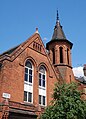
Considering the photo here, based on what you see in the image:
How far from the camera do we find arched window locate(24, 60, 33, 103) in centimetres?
2848

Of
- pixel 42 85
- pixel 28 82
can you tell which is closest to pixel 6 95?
pixel 28 82

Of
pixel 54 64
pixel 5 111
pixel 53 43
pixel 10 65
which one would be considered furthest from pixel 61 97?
pixel 53 43

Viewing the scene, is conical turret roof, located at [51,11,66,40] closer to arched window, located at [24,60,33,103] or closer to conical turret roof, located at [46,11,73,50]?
conical turret roof, located at [46,11,73,50]

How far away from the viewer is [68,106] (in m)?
21.9

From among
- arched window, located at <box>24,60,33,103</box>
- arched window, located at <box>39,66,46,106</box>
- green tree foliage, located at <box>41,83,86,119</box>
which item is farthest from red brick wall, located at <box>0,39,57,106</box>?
green tree foliage, located at <box>41,83,86,119</box>

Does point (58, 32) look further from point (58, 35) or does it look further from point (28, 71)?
point (28, 71)

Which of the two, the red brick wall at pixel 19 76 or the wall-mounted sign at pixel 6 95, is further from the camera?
the red brick wall at pixel 19 76

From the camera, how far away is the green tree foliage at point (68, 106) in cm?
2150

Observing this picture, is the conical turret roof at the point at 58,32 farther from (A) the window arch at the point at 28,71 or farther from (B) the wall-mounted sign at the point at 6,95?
(B) the wall-mounted sign at the point at 6,95

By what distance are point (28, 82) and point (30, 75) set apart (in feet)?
3.57

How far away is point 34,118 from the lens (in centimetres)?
2723

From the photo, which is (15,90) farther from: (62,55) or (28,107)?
(62,55)

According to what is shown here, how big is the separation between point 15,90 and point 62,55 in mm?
12552

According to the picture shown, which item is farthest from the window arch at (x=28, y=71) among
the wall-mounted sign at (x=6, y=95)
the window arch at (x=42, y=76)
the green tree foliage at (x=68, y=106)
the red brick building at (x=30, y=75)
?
the green tree foliage at (x=68, y=106)
